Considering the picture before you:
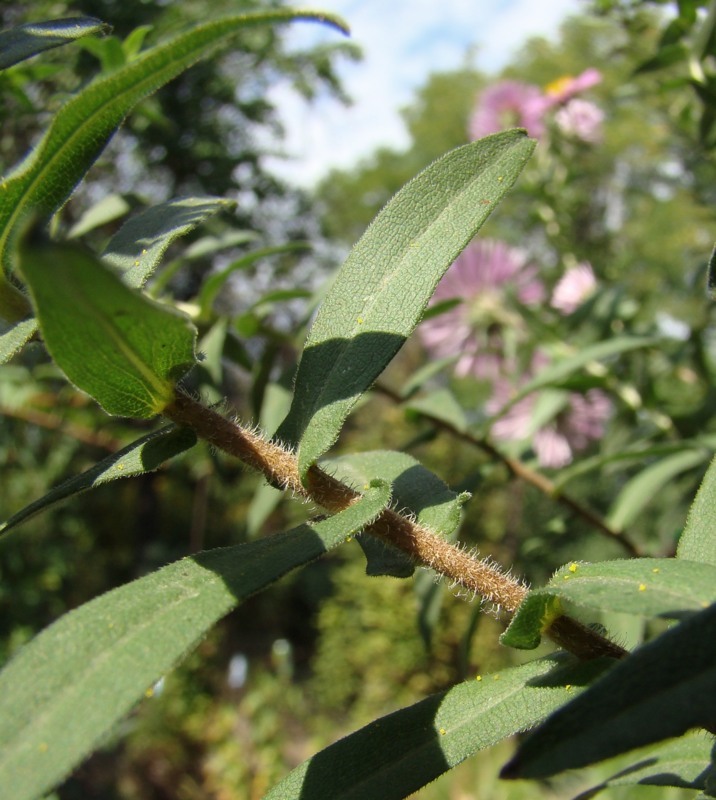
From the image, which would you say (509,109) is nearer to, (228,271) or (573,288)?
(573,288)

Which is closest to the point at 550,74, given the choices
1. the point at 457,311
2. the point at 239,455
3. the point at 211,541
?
the point at 211,541

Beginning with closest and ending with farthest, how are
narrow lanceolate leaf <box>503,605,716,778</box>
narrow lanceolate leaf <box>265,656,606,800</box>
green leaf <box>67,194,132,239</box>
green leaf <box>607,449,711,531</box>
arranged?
narrow lanceolate leaf <box>503,605,716,778</box> → narrow lanceolate leaf <box>265,656,606,800</box> → green leaf <box>67,194,132,239</box> → green leaf <box>607,449,711,531</box>

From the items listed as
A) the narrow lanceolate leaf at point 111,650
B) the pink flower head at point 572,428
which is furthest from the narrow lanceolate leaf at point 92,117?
the pink flower head at point 572,428

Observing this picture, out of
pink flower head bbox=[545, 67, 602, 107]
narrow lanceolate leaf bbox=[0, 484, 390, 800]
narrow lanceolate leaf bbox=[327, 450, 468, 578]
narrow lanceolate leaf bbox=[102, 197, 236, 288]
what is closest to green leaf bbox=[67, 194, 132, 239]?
narrow lanceolate leaf bbox=[102, 197, 236, 288]

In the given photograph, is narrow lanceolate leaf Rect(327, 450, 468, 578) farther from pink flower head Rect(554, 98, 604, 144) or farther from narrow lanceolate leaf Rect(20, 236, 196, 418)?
pink flower head Rect(554, 98, 604, 144)

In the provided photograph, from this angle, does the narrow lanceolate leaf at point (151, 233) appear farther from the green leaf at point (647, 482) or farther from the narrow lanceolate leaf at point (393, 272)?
the green leaf at point (647, 482)

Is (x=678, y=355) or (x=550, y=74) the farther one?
(x=550, y=74)

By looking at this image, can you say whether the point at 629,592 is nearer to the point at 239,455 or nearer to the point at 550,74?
the point at 239,455
